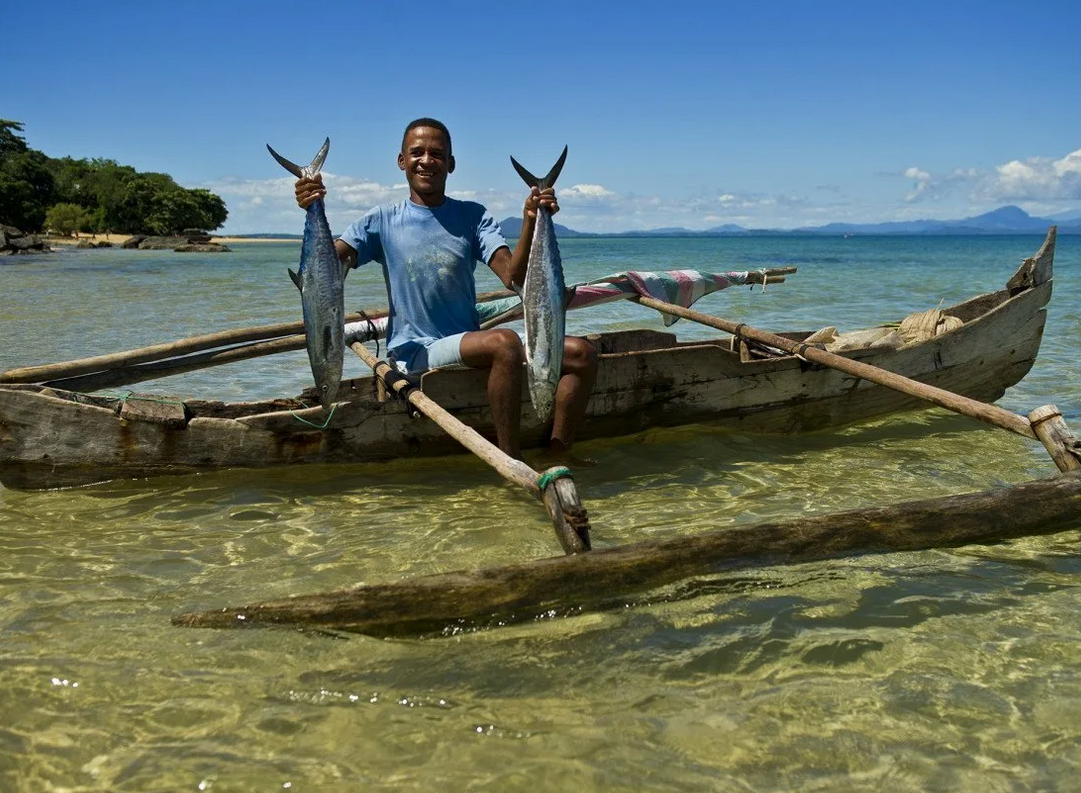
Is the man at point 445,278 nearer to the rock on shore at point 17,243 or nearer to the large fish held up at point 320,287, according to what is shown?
the large fish held up at point 320,287

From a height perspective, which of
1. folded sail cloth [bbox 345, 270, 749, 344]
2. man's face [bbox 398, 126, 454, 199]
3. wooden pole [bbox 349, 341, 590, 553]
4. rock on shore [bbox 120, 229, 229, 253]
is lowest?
wooden pole [bbox 349, 341, 590, 553]

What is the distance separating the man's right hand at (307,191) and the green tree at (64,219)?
7728 cm

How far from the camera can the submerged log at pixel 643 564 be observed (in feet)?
10.5

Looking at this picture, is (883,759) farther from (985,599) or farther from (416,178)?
Answer: (416,178)

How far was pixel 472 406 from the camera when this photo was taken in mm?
5504

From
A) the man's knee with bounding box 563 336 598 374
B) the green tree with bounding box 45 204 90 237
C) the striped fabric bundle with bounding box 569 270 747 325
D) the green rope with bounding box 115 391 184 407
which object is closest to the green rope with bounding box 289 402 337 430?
the green rope with bounding box 115 391 184 407

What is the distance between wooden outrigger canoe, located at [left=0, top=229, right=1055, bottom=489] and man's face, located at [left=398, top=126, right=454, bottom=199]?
115cm

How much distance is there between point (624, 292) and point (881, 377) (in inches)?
98.8

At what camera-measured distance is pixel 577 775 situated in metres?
2.62

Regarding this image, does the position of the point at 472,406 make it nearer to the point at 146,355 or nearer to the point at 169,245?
the point at 146,355

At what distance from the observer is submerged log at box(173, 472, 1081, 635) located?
321cm

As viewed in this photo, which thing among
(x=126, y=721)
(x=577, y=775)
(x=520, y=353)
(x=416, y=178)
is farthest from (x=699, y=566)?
(x=416, y=178)

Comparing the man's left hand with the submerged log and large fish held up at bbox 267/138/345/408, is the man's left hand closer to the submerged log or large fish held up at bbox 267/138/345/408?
large fish held up at bbox 267/138/345/408

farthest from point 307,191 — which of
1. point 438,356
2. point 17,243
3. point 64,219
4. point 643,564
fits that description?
point 64,219
